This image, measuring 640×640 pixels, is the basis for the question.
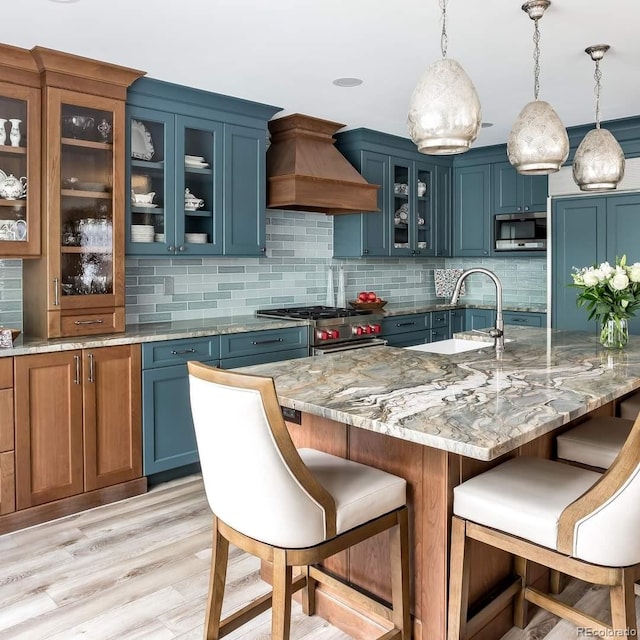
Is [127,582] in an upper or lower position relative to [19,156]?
lower

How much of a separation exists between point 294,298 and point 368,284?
37.9 inches

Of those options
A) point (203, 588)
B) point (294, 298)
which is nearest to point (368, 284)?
point (294, 298)

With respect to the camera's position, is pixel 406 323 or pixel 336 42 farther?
pixel 406 323

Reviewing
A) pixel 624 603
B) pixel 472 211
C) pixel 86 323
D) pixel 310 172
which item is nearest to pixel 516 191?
pixel 472 211

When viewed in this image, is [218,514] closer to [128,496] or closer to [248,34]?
[128,496]

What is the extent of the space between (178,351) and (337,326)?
1337mm

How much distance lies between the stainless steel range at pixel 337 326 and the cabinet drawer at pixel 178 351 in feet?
2.53

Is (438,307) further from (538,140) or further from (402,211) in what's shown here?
(538,140)

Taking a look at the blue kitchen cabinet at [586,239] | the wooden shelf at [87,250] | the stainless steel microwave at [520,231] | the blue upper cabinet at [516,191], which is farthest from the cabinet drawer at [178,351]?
the blue upper cabinet at [516,191]

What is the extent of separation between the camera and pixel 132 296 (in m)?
4.15

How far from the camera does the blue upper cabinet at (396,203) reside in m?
5.26

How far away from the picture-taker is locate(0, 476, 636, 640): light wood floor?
2.24 metres

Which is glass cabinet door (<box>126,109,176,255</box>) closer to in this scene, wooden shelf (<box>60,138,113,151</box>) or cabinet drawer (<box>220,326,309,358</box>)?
wooden shelf (<box>60,138,113,151</box>)

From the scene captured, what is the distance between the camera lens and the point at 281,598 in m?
1.68
